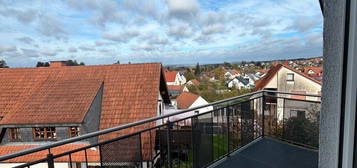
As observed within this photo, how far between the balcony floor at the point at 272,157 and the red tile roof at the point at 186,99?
14.7 m

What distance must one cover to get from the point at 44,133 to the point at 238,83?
1137cm

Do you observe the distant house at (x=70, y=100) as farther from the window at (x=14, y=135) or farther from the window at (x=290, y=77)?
the window at (x=290, y=77)

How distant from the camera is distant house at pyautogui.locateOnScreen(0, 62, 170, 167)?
10.2 m

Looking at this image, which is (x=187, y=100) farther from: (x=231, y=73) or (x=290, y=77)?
(x=290, y=77)

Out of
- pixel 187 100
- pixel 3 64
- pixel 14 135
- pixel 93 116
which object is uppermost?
pixel 3 64

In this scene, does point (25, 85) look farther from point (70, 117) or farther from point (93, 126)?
point (93, 126)

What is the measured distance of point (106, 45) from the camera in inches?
845

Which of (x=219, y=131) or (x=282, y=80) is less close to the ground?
(x=282, y=80)

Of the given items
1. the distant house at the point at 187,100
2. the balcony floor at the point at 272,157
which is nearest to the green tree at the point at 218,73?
the distant house at the point at 187,100

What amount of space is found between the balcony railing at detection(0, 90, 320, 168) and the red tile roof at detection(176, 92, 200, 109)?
14.3 metres

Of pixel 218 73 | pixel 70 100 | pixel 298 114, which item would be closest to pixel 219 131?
pixel 298 114

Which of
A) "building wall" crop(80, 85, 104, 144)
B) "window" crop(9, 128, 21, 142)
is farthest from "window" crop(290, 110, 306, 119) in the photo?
"window" crop(9, 128, 21, 142)

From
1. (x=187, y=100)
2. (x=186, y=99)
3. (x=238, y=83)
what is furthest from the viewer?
(x=186, y=99)

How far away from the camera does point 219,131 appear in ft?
11.4
